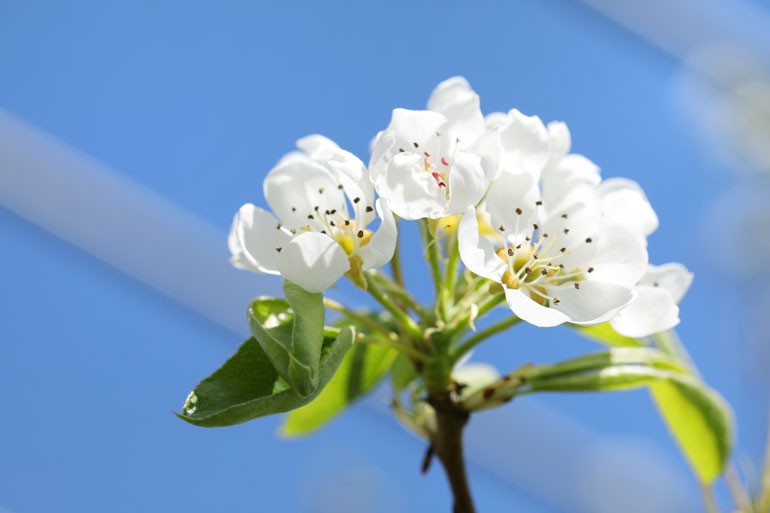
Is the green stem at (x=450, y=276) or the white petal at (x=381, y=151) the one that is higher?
the white petal at (x=381, y=151)

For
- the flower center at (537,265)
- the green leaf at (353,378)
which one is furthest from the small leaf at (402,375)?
the flower center at (537,265)

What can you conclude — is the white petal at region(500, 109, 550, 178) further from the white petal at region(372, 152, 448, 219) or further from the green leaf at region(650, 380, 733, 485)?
the green leaf at region(650, 380, 733, 485)

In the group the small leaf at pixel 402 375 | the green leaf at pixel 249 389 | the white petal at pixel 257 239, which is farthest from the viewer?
the small leaf at pixel 402 375

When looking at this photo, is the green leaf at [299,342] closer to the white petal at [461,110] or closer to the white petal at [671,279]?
the white petal at [461,110]

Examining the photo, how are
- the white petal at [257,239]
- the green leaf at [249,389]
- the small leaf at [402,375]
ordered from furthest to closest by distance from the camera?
the small leaf at [402,375]
the white petal at [257,239]
the green leaf at [249,389]

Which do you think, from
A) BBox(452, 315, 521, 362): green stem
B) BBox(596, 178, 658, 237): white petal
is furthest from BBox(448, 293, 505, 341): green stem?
BBox(596, 178, 658, 237): white petal

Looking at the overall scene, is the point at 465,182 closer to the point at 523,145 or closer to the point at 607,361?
the point at 523,145
